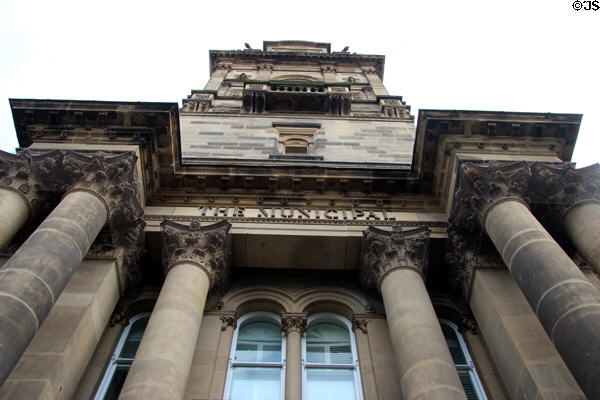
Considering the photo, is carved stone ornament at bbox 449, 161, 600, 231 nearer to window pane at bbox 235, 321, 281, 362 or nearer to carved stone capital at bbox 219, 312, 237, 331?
window pane at bbox 235, 321, 281, 362

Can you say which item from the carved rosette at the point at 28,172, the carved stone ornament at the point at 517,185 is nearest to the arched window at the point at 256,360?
the carved stone ornament at the point at 517,185

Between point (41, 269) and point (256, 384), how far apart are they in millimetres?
4977

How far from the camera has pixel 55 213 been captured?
11242mm

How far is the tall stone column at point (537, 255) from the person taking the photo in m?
8.48

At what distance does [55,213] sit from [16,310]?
3.02 meters

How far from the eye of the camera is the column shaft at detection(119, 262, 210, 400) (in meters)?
9.13

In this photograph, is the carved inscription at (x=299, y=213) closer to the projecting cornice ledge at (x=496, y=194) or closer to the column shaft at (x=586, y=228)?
the projecting cornice ledge at (x=496, y=194)

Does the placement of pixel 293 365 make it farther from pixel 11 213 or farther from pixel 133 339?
pixel 11 213

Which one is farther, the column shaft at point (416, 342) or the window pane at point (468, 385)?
the window pane at point (468, 385)

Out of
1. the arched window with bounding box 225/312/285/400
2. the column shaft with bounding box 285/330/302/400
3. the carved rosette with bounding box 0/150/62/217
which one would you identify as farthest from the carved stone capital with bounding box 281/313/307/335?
the carved rosette with bounding box 0/150/62/217

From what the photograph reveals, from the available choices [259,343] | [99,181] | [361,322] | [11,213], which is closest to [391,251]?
[361,322]

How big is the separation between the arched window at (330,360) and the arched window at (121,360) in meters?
3.92

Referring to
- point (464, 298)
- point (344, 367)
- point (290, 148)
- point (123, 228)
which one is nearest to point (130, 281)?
point (123, 228)

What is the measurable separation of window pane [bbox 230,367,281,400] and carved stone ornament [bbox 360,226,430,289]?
3348 mm
